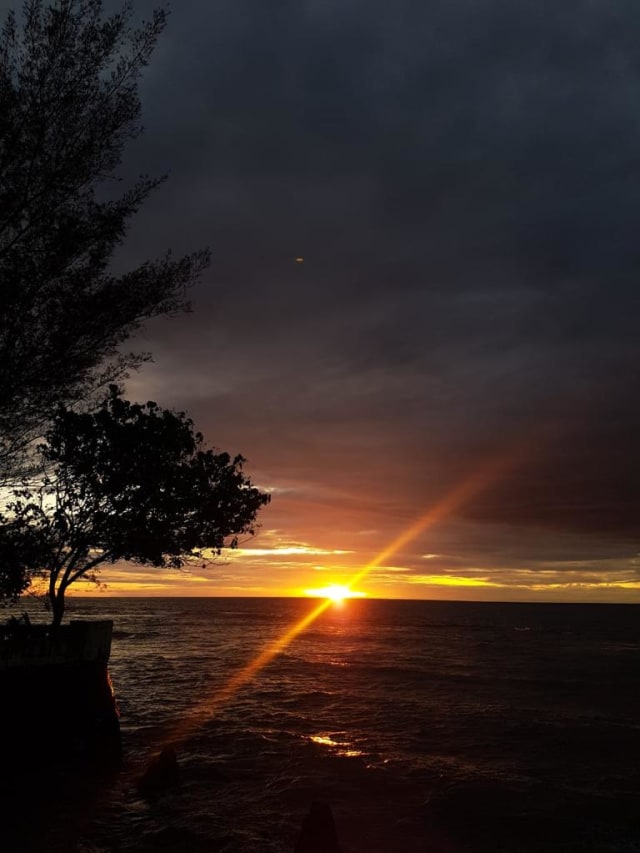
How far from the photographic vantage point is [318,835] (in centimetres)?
1090

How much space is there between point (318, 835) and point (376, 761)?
1330 centimetres

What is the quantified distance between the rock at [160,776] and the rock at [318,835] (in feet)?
26.3

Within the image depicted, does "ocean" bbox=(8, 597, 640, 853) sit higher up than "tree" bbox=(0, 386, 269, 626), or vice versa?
"tree" bbox=(0, 386, 269, 626)

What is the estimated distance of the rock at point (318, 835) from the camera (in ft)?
35.6

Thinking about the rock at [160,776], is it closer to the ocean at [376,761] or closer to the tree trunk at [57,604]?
the ocean at [376,761]

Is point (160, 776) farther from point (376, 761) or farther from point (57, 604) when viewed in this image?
point (376, 761)

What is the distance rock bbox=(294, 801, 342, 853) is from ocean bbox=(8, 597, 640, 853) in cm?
369

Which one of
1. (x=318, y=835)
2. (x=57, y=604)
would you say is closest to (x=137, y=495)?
(x=57, y=604)

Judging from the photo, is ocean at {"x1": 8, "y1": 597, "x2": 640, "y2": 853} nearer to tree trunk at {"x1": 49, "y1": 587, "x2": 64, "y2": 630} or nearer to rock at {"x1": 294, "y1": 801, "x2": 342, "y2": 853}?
rock at {"x1": 294, "y1": 801, "x2": 342, "y2": 853}

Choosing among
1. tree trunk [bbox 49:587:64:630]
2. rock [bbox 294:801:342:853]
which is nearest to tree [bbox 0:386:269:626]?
tree trunk [bbox 49:587:64:630]

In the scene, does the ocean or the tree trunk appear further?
the tree trunk

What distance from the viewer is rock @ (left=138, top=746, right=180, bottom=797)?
17.5m

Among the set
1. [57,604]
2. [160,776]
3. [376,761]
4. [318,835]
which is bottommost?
[376,761]

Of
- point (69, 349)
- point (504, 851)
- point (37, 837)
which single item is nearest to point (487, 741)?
point (504, 851)
